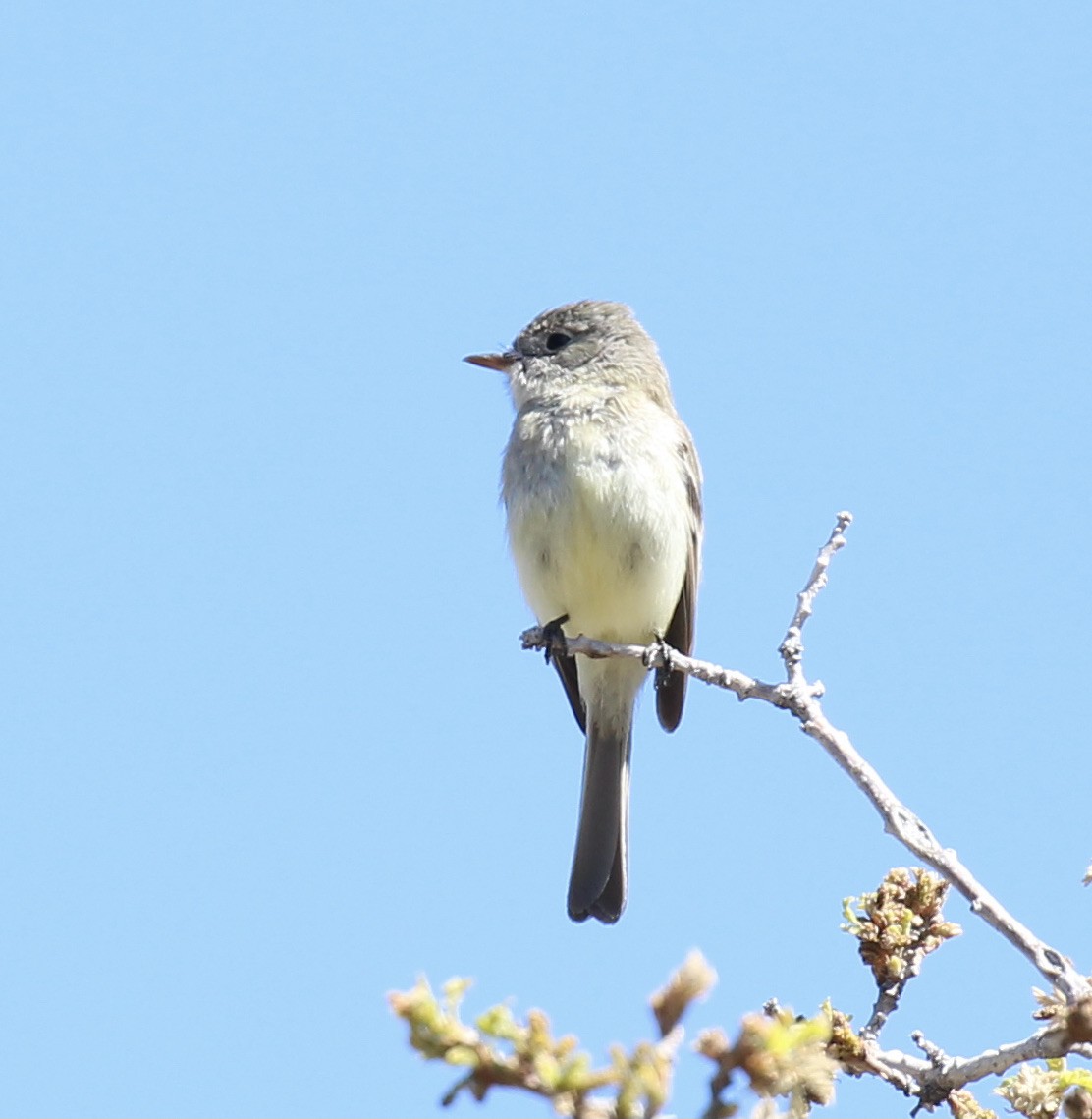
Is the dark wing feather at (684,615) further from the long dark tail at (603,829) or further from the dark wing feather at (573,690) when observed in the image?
the dark wing feather at (573,690)

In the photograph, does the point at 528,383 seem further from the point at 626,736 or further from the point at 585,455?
the point at 626,736

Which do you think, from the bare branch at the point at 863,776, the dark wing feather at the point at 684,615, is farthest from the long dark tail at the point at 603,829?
the bare branch at the point at 863,776

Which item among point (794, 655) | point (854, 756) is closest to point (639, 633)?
point (794, 655)

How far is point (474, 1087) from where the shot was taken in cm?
198

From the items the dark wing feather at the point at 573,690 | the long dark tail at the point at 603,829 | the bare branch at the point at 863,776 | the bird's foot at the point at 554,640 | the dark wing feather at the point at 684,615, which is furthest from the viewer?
the dark wing feather at the point at 573,690

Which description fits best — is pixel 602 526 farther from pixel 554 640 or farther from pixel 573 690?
pixel 573 690

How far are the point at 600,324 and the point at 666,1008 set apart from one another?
6.15 m

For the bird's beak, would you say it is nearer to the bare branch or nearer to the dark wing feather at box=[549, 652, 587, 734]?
the dark wing feather at box=[549, 652, 587, 734]

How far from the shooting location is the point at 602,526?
21.2ft

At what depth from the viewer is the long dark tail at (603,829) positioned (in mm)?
6804


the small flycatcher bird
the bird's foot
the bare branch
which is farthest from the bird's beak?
the bare branch

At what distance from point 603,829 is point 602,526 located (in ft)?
4.86

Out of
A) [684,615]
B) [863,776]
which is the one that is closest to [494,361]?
[684,615]

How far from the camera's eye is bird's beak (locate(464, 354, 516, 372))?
25.4 ft
